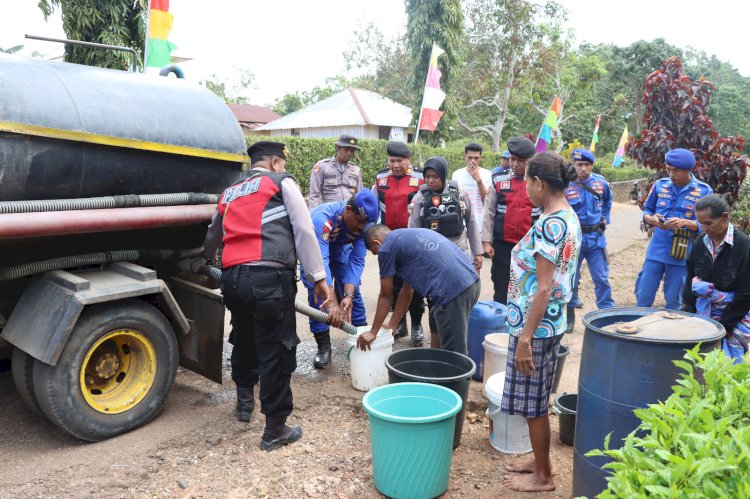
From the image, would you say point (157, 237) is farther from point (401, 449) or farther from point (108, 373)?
point (401, 449)

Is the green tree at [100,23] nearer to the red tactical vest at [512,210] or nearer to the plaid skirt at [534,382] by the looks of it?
the red tactical vest at [512,210]

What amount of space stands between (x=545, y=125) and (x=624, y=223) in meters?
9.50

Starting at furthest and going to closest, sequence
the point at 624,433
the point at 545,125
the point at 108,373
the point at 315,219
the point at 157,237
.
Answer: the point at 545,125, the point at 315,219, the point at 157,237, the point at 108,373, the point at 624,433

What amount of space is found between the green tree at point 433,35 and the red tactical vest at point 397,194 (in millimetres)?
13707

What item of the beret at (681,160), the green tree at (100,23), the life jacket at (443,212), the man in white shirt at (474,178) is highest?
the green tree at (100,23)

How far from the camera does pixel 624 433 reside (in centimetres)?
271

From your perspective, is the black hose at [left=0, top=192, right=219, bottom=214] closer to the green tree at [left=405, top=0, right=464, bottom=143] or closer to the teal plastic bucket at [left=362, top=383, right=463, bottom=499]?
the teal plastic bucket at [left=362, top=383, right=463, bottom=499]

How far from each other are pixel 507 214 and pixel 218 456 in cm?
341

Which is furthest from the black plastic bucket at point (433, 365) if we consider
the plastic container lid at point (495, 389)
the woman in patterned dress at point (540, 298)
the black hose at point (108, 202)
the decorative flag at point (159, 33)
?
the decorative flag at point (159, 33)

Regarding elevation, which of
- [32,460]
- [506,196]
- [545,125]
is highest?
[545,125]

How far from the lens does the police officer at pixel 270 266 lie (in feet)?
11.3

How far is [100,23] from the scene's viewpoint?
9008 millimetres

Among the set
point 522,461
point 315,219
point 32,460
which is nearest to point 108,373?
point 32,460

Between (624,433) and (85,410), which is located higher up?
(624,433)
